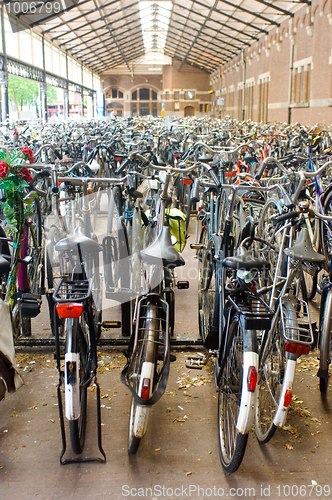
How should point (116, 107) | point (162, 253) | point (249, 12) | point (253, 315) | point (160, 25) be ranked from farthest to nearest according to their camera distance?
point (116, 107) < point (160, 25) < point (249, 12) < point (162, 253) < point (253, 315)

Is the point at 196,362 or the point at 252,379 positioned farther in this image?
the point at 196,362

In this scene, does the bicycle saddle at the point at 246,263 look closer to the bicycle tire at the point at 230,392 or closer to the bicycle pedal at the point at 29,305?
the bicycle tire at the point at 230,392

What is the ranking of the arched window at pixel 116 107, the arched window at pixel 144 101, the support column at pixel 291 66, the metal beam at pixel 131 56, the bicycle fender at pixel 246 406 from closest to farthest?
the bicycle fender at pixel 246 406
the support column at pixel 291 66
the metal beam at pixel 131 56
the arched window at pixel 144 101
the arched window at pixel 116 107

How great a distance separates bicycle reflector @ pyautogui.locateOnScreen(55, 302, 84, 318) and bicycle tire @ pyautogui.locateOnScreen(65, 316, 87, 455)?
0.05 metres

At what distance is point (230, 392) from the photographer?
7.45ft

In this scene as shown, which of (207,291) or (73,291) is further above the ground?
(73,291)

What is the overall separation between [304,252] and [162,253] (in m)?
0.68

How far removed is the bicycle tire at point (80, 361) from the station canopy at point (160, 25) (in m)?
15.8

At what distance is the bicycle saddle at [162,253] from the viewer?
2.37m

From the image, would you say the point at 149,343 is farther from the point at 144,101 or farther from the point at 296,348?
the point at 144,101

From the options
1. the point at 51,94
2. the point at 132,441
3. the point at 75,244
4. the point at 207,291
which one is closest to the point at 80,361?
the point at 132,441

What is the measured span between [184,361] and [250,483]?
44.5 inches

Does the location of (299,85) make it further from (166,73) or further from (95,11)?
(166,73)

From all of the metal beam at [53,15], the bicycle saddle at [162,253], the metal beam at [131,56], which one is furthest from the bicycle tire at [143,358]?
the metal beam at [131,56]
